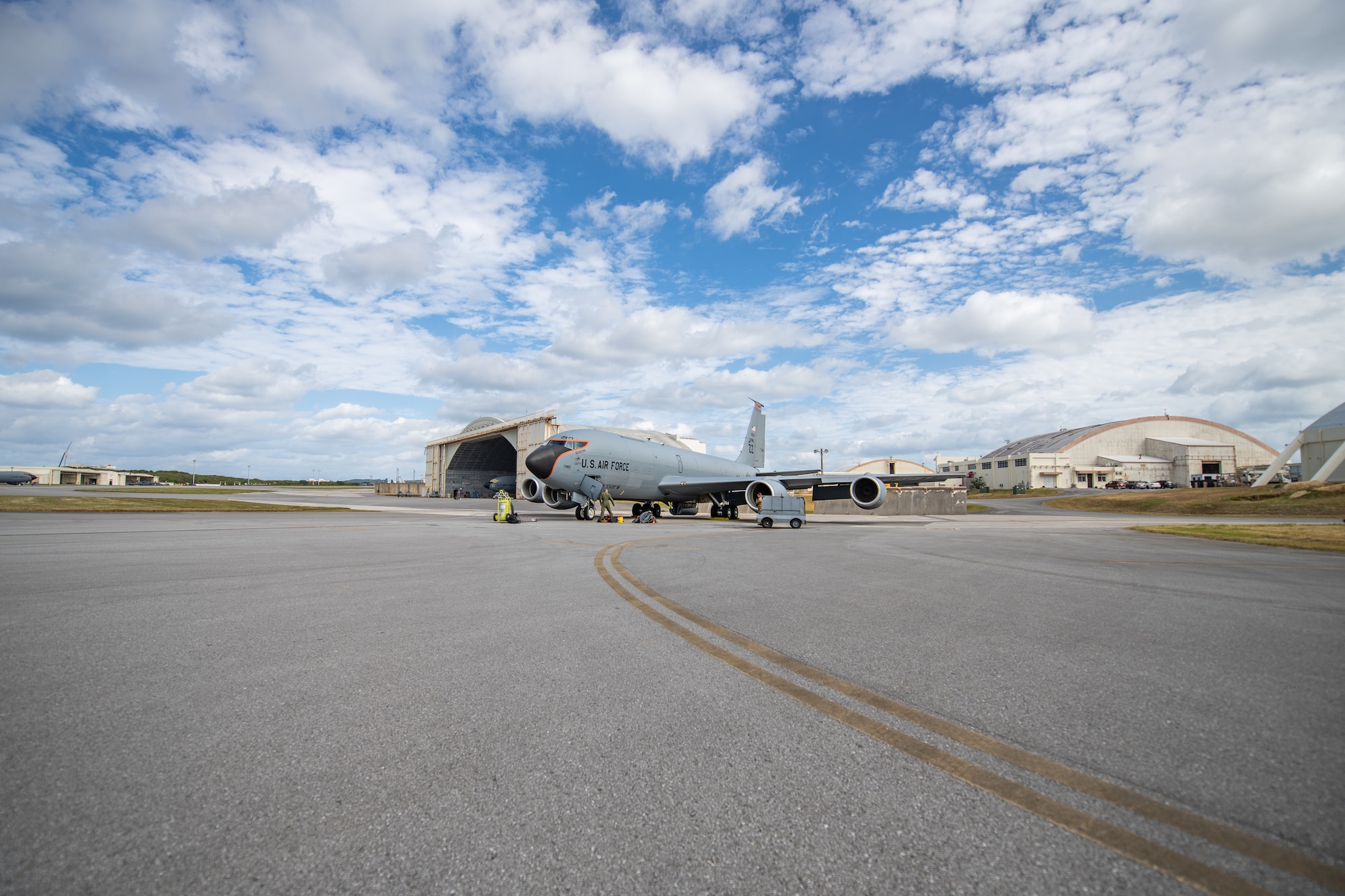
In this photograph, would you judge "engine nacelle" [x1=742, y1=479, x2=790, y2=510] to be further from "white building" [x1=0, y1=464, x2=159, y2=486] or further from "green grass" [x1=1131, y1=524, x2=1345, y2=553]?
"white building" [x1=0, y1=464, x2=159, y2=486]

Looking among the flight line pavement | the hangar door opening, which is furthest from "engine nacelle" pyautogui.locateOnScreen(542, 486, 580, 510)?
the hangar door opening

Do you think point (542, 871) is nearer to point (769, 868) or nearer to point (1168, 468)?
point (769, 868)

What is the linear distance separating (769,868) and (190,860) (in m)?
2.05

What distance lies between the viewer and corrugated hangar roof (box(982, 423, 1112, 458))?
9519cm

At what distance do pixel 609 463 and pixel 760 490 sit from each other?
22.8ft

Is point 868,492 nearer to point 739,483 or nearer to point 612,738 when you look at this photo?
point 739,483

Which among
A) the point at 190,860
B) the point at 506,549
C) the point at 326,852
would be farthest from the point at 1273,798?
the point at 506,549

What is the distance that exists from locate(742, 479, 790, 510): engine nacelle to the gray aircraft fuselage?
→ 494cm

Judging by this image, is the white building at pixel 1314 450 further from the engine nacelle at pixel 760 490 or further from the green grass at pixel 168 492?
the green grass at pixel 168 492

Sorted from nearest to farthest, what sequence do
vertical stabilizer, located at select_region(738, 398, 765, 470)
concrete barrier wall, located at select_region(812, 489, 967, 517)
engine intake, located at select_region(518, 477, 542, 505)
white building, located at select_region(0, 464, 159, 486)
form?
engine intake, located at select_region(518, 477, 542, 505) → vertical stabilizer, located at select_region(738, 398, 765, 470) → concrete barrier wall, located at select_region(812, 489, 967, 517) → white building, located at select_region(0, 464, 159, 486)

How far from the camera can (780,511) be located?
23.2 metres

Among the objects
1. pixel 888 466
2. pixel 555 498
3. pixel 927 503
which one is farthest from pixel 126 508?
pixel 888 466

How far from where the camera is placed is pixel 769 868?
Result: 78.5 inches

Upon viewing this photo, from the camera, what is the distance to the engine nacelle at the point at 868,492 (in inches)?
895
